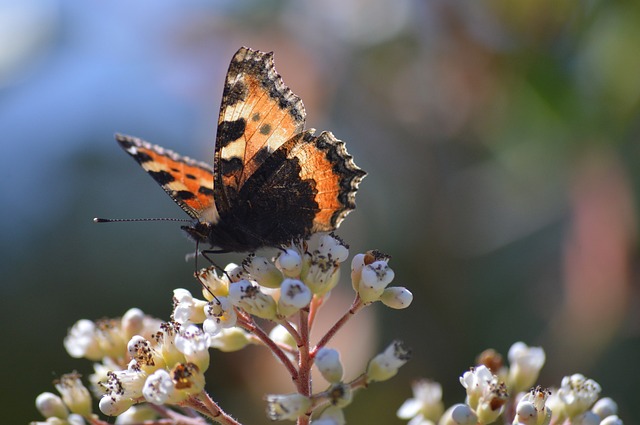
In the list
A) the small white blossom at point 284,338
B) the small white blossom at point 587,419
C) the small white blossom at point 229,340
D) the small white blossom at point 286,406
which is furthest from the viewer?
the small white blossom at point 284,338

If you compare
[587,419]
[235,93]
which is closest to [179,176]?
[235,93]

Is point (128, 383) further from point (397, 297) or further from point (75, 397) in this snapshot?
point (397, 297)

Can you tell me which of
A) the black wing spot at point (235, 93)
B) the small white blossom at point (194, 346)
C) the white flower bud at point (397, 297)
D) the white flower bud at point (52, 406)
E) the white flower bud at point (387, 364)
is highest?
the black wing spot at point (235, 93)

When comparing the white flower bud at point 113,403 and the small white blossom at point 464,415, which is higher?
the small white blossom at point 464,415

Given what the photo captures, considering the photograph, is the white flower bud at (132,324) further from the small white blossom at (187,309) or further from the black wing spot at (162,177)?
the black wing spot at (162,177)

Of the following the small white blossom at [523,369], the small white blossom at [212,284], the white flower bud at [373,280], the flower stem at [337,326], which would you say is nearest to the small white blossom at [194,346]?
Answer: the small white blossom at [212,284]

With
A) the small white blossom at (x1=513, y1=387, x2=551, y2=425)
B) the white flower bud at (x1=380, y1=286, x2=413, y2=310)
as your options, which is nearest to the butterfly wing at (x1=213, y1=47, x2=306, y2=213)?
the white flower bud at (x1=380, y1=286, x2=413, y2=310)

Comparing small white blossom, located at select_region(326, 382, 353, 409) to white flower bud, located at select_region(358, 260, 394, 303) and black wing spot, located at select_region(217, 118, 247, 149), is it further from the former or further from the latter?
black wing spot, located at select_region(217, 118, 247, 149)
